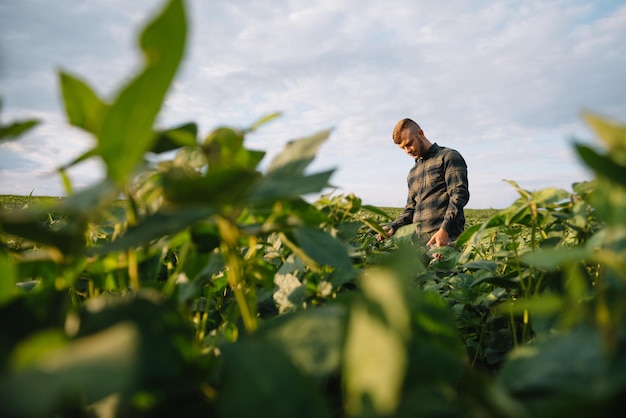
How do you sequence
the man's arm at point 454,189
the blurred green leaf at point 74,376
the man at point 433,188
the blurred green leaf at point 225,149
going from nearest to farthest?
1. the blurred green leaf at point 74,376
2. the blurred green leaf at point 225,149
3. the man's arm at point 454,189
4. the man at point 433,188

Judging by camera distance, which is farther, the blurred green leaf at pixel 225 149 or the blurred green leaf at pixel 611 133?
the blurred green leaf at pixel 225 149

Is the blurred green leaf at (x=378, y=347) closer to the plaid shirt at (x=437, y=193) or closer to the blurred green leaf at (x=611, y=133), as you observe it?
the blurred green leaf at (x=611, y=133)

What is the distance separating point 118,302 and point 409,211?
18.4ft

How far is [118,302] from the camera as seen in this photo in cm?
36

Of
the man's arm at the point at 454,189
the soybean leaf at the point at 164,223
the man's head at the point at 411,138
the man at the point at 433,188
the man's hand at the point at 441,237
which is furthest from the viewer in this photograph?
the man's head at the point at 411,138

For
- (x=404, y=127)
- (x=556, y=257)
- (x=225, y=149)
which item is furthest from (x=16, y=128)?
(x=404, y=127)

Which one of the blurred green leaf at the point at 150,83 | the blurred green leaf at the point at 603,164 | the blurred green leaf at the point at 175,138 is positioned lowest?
the blurred green leaf at the point at 603,164

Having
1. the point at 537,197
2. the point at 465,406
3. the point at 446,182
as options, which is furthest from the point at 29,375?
the point at 446,182

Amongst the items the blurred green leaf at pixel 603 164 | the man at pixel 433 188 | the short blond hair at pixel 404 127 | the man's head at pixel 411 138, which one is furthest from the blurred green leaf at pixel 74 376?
the short blond hair at pixel 404 127

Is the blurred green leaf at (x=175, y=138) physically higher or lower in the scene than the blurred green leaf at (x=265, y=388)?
higher

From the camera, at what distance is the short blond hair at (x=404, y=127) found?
18.8 ft

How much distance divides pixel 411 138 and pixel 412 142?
55 millimetres

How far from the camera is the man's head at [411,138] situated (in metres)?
5.64

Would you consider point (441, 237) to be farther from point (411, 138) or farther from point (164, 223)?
point (164, 223)
